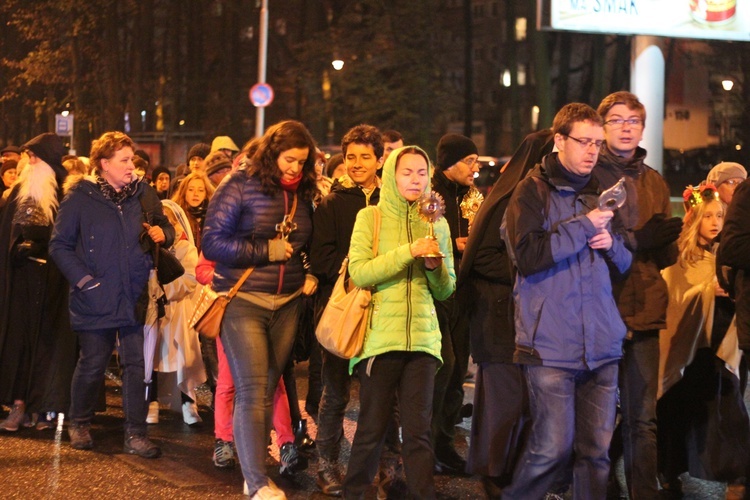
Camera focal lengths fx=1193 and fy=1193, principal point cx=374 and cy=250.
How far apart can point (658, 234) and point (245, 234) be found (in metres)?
2.14

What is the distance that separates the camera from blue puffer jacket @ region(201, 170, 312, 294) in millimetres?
6227

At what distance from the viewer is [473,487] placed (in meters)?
6.92

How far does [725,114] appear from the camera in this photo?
3616 cm

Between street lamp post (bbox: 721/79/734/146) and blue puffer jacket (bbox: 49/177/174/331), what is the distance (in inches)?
1169

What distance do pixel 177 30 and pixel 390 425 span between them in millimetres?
40132

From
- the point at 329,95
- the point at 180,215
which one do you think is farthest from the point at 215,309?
the point at 329,95

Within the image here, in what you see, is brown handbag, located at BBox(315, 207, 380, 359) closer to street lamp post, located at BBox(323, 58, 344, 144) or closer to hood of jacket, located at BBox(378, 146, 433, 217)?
hood of jacket, located at BBox(378, 146, 433, 217)

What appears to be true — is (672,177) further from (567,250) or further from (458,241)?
(567,250)

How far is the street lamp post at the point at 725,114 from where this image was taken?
116 feet

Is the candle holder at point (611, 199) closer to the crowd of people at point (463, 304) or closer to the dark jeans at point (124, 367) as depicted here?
the crowd of people at point (463, 304)

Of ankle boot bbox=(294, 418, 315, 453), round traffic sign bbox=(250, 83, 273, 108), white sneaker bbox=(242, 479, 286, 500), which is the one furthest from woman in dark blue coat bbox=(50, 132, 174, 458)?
round traffic sign bbox=(250, 83, 273, 108)

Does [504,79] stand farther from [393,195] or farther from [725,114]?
[393,195]

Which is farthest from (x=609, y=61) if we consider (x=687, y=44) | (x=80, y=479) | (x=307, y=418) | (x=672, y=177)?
(x=80, y=479)

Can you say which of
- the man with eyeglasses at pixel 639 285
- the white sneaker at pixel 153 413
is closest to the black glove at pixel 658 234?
the man with eyeglasses at pixel 639 285
